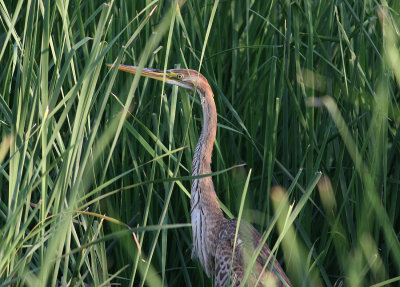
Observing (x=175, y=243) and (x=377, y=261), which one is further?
(x=175, y=243)

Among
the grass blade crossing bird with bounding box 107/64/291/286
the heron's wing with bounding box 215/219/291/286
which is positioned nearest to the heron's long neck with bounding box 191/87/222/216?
the grass blade crossing bird with bounding box 107/64/291/286

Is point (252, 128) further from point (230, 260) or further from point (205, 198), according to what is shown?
point (230, 260)

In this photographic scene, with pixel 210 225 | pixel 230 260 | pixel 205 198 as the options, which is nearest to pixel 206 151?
pixel 205 198

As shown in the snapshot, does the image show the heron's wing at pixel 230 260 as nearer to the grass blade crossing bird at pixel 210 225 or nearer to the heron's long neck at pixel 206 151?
the grass blade crossing bird at pixel 210 225

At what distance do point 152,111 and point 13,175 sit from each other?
110cm

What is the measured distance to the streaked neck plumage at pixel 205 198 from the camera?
9.21 feet

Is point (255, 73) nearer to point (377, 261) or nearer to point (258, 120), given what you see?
point (258, 120)

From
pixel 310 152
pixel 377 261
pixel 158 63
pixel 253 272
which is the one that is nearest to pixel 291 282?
pixel 253 272

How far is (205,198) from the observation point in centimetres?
291

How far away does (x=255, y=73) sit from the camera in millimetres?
2920

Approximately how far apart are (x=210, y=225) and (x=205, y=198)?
0.15 meters

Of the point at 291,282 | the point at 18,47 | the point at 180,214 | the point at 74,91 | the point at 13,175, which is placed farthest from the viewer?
the point at 180,214

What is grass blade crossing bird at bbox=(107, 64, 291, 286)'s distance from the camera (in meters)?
2.78

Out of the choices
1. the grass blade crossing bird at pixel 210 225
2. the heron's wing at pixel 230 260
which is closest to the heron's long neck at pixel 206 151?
the grass blade crossing bird at pixel 210 225
